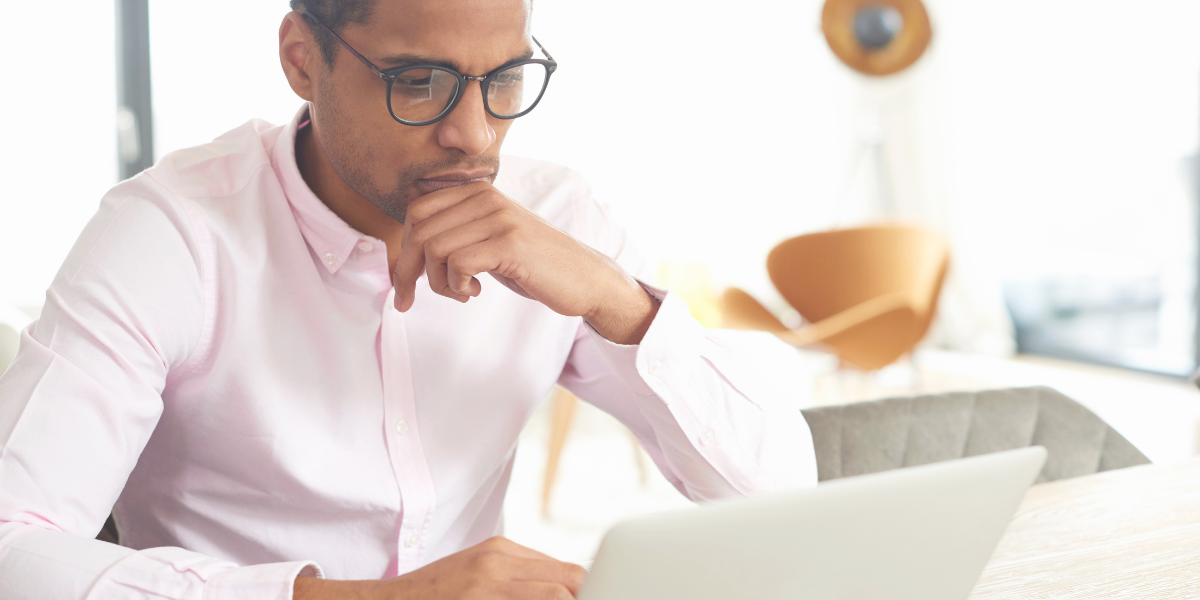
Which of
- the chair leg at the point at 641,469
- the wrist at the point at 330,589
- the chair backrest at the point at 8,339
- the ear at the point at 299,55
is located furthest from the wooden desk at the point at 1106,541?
the chair leg at the point at 641,469

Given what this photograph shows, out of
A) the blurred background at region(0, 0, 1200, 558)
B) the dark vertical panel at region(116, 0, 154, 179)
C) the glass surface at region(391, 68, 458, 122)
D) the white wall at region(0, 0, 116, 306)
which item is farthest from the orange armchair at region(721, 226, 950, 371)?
the glass surface at region(391, 68, 458, 122)

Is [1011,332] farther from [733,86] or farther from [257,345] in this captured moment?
[257,345]

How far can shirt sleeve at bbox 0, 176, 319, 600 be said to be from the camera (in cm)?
69

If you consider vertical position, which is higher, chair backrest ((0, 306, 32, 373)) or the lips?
the lips

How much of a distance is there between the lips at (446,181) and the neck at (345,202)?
101 mm

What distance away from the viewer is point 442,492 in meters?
1.08

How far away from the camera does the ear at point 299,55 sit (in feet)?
3.32

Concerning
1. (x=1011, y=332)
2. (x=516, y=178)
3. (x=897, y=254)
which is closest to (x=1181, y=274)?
(x=1011, y=332)

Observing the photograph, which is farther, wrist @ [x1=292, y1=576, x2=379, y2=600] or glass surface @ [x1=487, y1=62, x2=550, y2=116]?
glass surface @ [x1=487, y1=62, x2=550, y2=116]

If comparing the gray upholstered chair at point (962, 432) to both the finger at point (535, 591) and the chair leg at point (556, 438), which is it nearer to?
the finger at point (535, 591)

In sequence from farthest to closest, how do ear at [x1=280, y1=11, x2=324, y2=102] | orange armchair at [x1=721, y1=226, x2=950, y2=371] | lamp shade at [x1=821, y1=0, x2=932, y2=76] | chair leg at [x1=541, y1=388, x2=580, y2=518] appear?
lamp shade at [x1=821, y1=0, x2=932, y2=76], orange armchair at [x1=721, y1=226, x2=950, y2=371], chair leg at [x1=541, y1=388, x2=580, y2=518], ear at [x1=280, y1=11, x2=324, y2=102]

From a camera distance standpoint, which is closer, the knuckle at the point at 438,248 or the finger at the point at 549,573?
the finger at the point at 549,573

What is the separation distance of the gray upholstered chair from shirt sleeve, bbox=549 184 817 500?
14cm

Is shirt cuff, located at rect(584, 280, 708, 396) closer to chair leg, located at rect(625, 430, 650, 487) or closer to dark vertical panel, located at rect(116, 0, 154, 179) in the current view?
chair leg, located at rect(625, 430, 650, 487)
